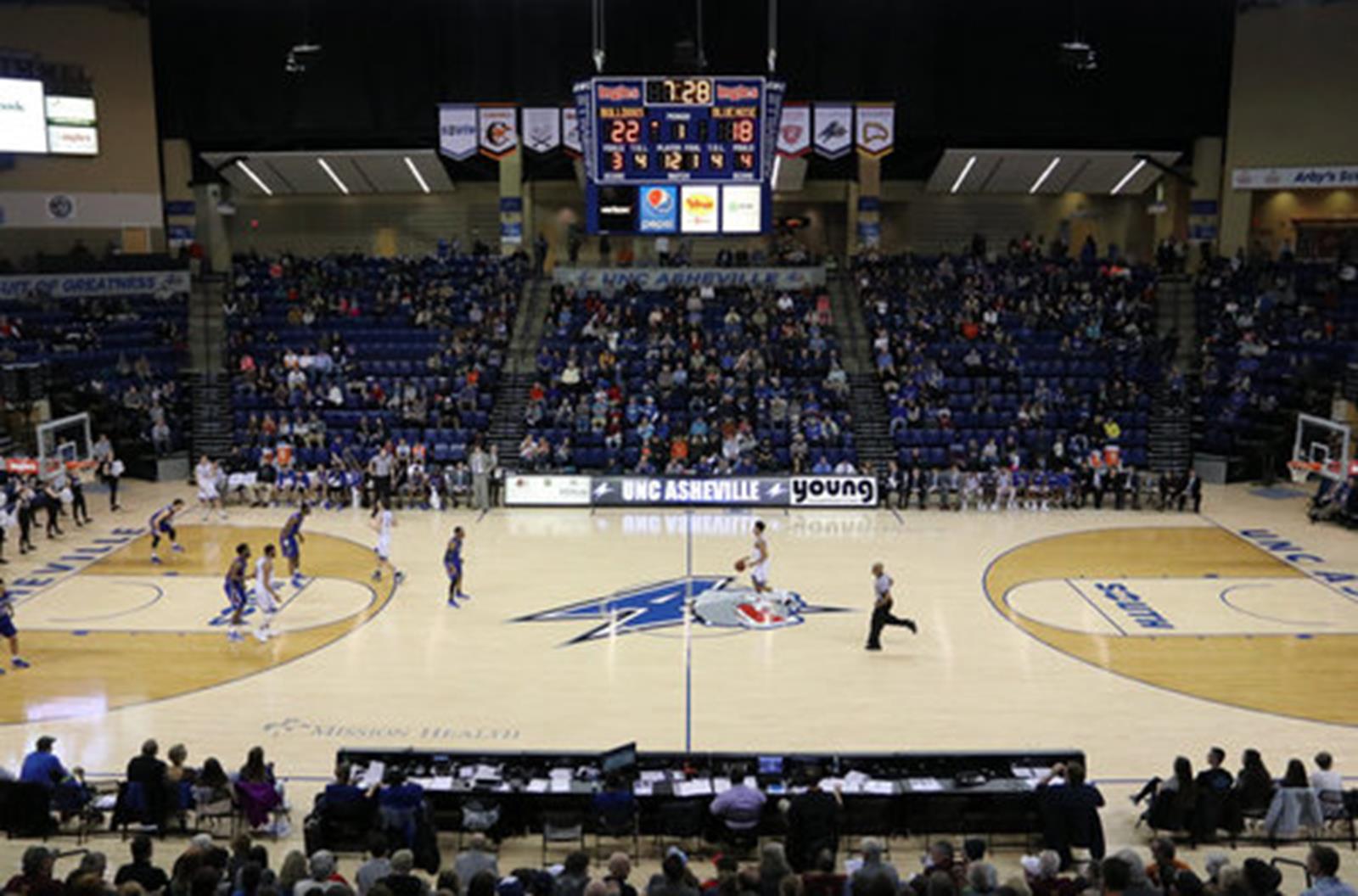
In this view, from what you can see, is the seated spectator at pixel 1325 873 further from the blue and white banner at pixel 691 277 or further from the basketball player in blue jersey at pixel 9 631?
the blue and white banner at pixel 691 277

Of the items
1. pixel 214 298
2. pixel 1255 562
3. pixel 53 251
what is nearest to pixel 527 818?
pixel 1255 562

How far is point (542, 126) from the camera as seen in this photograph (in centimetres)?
3281

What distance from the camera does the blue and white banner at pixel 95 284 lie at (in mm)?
36312

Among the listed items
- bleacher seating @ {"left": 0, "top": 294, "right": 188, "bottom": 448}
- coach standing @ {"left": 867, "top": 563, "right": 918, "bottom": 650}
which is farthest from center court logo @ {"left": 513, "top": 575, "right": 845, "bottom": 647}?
bleacher seating @ {"left": 0, "top": 294, "right": 188, "bottom": 448}

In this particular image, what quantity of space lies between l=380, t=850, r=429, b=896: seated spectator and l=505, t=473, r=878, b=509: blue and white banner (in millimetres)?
19107

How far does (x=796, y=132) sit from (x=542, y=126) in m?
6.84

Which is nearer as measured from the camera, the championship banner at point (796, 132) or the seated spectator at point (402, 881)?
the seated spectator at point (402, 881)

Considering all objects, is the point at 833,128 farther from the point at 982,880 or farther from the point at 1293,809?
the point at 982,880

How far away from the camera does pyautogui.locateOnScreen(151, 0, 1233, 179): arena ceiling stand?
35781 mm

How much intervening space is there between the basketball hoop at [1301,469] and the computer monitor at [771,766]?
2020 centimetres

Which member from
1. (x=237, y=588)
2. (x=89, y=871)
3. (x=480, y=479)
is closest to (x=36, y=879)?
(x=89, y=871)

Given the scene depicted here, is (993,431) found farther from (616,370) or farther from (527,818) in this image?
(527,818)

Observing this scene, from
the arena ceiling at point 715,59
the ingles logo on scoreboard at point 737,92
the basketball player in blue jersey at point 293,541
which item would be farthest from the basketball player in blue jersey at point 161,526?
the arena ceiling at point 715,59

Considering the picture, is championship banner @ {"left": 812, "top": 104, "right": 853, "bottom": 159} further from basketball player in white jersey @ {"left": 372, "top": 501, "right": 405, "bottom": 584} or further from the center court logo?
basketball player in white jersey @ {"left": 372, "top": 501, "right": 405, "bottom": 584}
